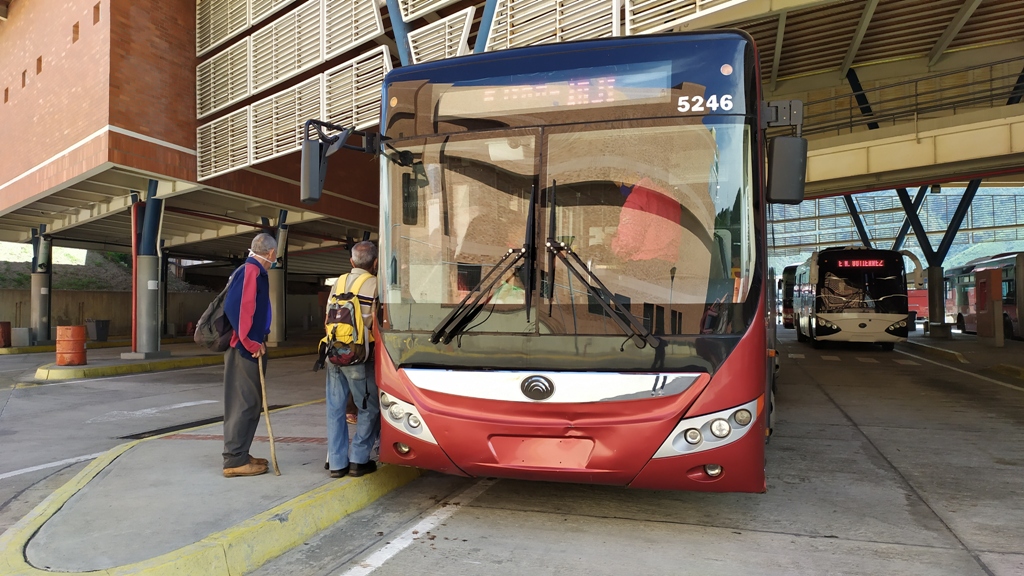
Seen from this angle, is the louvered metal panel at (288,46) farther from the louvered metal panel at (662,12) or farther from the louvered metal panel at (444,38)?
the louvered metal panel at (662,12)

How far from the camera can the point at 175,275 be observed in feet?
155

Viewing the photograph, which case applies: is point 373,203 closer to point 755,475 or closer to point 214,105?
point 214,105

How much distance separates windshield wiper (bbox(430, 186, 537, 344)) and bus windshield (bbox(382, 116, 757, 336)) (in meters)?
0.03

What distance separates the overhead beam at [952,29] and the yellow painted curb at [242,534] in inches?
708

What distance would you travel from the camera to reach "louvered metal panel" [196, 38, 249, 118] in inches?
666

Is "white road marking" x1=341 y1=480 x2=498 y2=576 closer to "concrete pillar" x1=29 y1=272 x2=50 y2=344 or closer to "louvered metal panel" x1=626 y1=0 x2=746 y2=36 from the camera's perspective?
"louvered metal panel" x1=626 y1=0 x2=746 y2=36

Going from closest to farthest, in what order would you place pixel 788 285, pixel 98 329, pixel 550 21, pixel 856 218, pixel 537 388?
pixel 537 388 < pixel 550 21 < pixel 98 329 < pixel 788 285 < pixel 856 218

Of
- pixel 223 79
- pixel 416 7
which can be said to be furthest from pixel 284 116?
pixel 416 7

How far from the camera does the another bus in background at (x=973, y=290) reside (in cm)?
2486

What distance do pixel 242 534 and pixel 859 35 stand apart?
1894 cm

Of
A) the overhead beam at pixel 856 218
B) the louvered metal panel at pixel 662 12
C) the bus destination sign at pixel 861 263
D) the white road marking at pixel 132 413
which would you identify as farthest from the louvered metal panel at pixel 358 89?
the overhead beam at pixel 856 218

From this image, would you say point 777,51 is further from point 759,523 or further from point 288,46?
point 759,523

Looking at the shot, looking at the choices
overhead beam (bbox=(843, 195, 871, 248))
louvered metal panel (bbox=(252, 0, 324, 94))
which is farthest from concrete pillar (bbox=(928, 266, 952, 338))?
louvered metal panel (bbox=(252, 0, 324, 94))

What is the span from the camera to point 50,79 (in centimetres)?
1947
